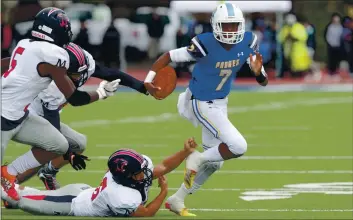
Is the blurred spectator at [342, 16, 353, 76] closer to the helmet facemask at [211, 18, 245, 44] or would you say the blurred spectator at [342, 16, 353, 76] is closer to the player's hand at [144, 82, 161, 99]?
the helmet facemask at [211, 18, 245, 44]

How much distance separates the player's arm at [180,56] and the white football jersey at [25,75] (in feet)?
3.65

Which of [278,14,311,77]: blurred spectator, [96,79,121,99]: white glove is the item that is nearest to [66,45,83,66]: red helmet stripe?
[96,79,121,99]: white glove

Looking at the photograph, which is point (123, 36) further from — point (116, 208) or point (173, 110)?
point (116, 208)

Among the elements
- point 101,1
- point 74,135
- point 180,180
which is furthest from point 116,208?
point 101,1

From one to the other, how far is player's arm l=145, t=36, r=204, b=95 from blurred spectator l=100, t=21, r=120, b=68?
2096 centimetres

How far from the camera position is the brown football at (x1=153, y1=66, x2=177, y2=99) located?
10750 mm

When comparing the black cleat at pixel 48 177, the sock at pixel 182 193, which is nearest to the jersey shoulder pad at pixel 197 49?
the sock at pixel 182 193

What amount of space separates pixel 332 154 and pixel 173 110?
22.7ft

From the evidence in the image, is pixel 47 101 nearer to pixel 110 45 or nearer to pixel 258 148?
pixel 258 148

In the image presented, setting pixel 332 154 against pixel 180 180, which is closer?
pixel 180 180

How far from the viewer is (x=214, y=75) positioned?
10.7 m

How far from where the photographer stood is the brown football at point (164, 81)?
10.8m

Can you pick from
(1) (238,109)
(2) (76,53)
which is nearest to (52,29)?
(2) (76,53)

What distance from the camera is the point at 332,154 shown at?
15562mm
